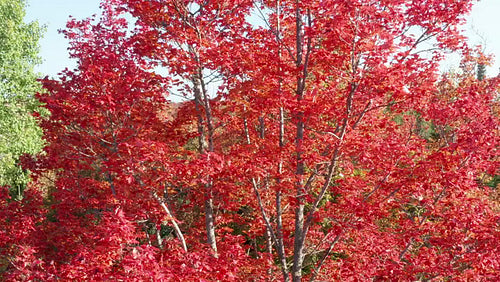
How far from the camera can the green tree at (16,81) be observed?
14.7 meters

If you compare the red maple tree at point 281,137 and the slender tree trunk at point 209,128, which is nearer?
the red maple tree at point 281,137

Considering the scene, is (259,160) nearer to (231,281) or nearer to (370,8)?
(231,281)

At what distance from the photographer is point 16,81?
15117mm

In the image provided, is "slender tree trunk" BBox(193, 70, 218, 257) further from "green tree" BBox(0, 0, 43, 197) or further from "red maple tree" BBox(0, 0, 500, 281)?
"green tree" BBox(0, 0, 43, 197)

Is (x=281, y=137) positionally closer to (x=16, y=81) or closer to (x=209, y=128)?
(x=209, y=128)

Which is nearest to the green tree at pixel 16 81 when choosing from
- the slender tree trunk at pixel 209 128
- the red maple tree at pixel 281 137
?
the red maple tree at pixel 281 137

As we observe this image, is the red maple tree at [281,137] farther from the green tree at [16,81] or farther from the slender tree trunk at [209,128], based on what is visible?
the green tree at [16,81]

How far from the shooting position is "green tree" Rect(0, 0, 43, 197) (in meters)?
14.7

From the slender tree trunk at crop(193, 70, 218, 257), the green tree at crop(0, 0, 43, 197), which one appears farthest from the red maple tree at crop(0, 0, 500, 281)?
the green tree at crop(0, 0, 43, 197)

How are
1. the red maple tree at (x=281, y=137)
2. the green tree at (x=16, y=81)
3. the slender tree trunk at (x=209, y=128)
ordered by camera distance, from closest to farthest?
the red maple tree at (x=281, y=137) < the slender tree trunk at (x=209, y=128) < the green tree at (x=16, y=81)

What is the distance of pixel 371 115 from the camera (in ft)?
25.2

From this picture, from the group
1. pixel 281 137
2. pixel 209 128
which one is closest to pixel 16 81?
pixel 209 128

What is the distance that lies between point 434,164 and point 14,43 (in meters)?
16.3

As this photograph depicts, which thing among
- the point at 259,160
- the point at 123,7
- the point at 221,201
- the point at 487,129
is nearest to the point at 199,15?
the point at 123,7
